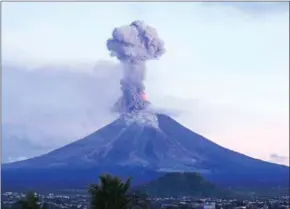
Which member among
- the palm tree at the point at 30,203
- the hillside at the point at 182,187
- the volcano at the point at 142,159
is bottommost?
the palm tree at the point at 30,203

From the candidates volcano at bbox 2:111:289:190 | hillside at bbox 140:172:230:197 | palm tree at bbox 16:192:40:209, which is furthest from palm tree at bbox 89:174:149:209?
volcano at bbox 2:111:289:190

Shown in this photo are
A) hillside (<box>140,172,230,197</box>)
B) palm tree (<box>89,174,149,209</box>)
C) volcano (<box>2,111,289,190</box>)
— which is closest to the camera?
palm tree (<box>89,174,149,209</box>)

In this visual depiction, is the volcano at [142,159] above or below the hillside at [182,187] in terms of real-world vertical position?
above

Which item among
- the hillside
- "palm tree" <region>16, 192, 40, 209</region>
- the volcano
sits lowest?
"palm tree" <region>16, 192, 40, 209</region>

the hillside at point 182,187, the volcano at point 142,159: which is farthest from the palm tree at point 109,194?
the volcano at point 142,159

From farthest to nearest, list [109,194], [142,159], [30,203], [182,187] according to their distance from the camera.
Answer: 1. [142,159]
2. [182,187]
3. [30,203]
4. [109,194]

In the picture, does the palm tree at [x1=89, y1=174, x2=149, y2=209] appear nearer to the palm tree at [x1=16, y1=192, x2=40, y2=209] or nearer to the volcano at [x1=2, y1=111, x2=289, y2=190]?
the palm tree at [x1=16, y1=192, x2=40, y2=209]

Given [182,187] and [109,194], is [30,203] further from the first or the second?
[182,187]

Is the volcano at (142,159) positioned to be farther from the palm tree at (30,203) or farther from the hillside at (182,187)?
the palm tree at (30,203)

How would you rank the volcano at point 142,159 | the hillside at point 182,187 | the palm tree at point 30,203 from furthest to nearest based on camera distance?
the volcano at point 142,159 < the hillside at point 182,187 < the palm tree at point 30,203

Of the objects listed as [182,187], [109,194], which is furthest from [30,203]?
[182,187]
